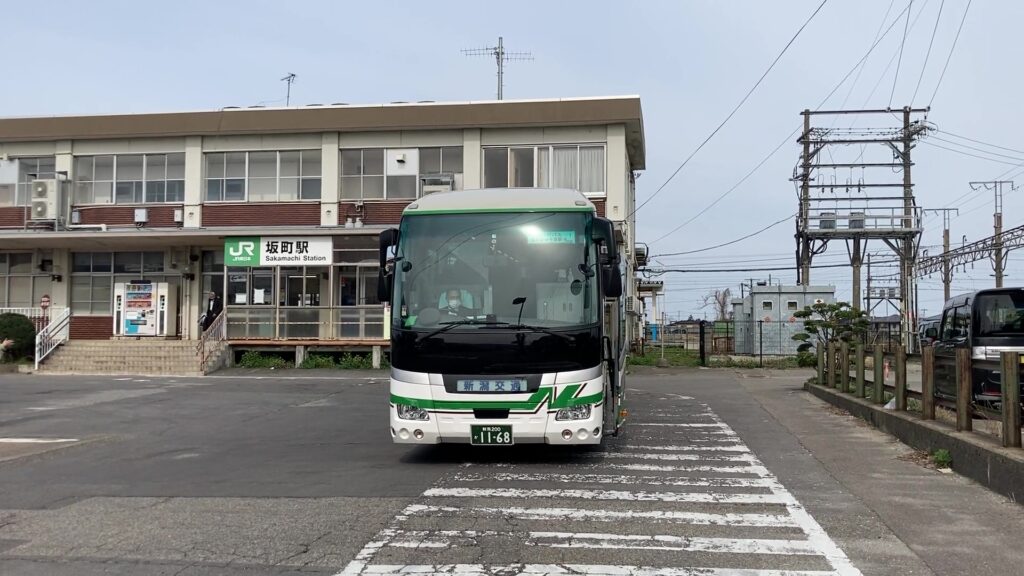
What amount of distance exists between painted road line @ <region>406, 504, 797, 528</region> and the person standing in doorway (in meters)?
21.3

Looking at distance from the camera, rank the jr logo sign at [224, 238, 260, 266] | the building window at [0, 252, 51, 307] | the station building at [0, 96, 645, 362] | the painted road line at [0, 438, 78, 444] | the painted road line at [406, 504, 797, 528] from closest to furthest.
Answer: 1. the painted road line at [406, 504, 797, 528]
2. the painted road line at [0, 438, 78, 444]
3. the station building at [0, 96, 645, 362]
4. the jr logo sign at [224, 238, 260, 266]
5. the building window at [0, 252, 51, 307]

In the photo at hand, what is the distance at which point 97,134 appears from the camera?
27797 mm

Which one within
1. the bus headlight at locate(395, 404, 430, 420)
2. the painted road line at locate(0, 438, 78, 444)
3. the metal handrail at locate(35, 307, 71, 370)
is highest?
the metal handrail at locate(35, 307, 71, 370)

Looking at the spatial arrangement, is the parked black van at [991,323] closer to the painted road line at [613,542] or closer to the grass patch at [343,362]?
the painted road line at [613,542]

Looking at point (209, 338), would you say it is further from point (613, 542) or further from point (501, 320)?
point (613, 542)

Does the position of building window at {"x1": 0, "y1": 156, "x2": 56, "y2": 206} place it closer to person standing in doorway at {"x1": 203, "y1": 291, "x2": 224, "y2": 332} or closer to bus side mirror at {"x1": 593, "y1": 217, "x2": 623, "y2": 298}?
person standing in doorway at {"x1": 203, "y1": 291, "x2": 224, "y2": 332}

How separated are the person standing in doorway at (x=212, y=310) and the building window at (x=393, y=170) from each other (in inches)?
217

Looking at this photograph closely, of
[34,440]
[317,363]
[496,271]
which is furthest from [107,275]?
[496,271]

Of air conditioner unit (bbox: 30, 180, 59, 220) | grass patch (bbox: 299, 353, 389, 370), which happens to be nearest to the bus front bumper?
grass patch (bbox: 299, 353, 389, 370)

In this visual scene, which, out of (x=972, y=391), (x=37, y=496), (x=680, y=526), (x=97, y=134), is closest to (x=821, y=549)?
(x=680, y=526)

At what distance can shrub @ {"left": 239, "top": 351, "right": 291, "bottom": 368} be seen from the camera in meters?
26.0

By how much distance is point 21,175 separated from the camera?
28609mm

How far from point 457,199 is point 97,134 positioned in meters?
23.2

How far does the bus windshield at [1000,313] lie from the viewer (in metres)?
12.1
